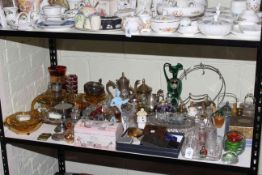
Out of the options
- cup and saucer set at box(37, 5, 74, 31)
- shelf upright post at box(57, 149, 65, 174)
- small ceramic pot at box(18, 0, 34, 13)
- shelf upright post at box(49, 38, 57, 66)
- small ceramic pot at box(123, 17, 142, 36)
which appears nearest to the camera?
small ceramic pot at box(123, 17, 142, 36)

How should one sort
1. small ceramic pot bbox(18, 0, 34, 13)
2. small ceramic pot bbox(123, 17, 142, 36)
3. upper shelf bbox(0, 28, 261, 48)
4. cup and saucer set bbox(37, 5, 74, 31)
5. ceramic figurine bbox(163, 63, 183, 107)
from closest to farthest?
upper shelf bbox(0, 28, 261, 48), small ceramic pot bbox(123, 17, 142, 36), cup and saucer set bbox(37, 5, 74, 31), small ceramic pot bbox(18, 0, 34, 13), ceramic figurine bbox(163, 63, 183, 107)

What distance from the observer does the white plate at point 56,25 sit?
4.60 ft

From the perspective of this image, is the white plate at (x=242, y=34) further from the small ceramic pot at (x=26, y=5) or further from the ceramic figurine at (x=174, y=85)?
the small ceramic pot at (x=26, y=5)

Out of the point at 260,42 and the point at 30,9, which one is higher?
the point at 30,9

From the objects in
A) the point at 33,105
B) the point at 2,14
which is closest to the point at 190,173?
the point at 33,105

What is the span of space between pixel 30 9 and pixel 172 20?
578 millimetres

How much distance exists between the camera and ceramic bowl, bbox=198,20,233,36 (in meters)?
1.23

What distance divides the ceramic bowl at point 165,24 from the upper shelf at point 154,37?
0.02 metres

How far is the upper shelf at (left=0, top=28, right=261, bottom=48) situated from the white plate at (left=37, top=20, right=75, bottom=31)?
2 centimetres

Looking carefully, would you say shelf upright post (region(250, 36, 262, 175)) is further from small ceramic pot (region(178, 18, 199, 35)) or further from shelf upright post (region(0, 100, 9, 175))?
shelf upright post (region(0, 100, 9, 175))

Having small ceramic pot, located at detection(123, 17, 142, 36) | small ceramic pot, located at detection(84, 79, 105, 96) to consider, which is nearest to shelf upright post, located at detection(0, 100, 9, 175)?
small ceramic pot, located at detection(84, 79, 105, 96)

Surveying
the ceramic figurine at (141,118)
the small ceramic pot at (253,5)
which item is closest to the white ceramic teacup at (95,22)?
the ceramic figurine at (141,118)

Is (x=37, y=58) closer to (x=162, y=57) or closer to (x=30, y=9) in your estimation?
(x=30, y=9)

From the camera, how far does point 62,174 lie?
6.42ft
